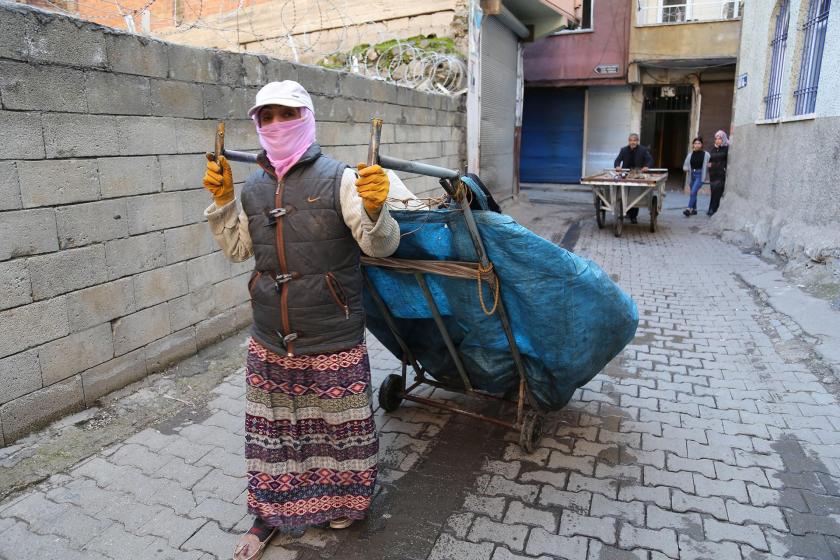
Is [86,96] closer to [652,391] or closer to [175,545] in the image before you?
[175,545]

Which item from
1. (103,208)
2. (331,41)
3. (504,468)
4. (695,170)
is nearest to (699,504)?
(504,468)

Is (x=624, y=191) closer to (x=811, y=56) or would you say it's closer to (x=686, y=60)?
(x=811, y=56)

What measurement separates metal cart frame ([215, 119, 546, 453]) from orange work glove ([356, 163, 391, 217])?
8 cm

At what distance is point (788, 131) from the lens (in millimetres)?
8242

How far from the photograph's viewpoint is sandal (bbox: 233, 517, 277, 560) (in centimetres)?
256

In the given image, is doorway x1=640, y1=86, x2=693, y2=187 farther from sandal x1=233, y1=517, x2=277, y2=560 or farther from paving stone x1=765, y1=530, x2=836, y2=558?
sandal x1=233, y1=517, x2=277, y2=560

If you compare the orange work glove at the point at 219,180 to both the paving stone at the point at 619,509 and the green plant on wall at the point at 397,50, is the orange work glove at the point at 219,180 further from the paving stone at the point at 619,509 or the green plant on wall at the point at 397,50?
the green plant on wall at the point at 397,50

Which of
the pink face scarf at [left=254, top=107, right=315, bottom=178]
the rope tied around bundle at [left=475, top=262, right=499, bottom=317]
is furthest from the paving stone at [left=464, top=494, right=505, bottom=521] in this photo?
the pink face scarf at [left=254, top=107, right=315, bottom=178]

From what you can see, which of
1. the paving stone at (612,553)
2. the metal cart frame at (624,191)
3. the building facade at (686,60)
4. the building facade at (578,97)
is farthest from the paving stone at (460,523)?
the building facade at (578,97)

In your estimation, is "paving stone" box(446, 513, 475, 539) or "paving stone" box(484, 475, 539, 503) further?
"paving stone" box(484, 475, 539, 503)

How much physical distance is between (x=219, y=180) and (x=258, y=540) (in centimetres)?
154

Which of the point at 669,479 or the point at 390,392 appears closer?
the point at 669,479

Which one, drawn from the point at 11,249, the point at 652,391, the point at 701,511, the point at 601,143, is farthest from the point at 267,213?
the point at 601,143

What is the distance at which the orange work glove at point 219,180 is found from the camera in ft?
8.13
